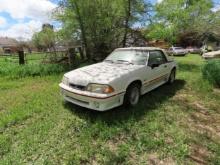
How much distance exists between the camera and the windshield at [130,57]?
5.57m

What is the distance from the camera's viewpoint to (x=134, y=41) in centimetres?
1364

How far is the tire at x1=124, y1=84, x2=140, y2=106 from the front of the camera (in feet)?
15.8

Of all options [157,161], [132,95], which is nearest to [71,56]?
[132,95]

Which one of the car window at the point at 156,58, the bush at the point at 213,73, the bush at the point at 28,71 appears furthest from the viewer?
the bush at the point at 28,71

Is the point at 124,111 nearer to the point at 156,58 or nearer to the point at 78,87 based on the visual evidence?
the point at 78,87

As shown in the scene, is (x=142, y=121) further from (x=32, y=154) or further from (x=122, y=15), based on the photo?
(x=122, y=15)

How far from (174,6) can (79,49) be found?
22.2 ft

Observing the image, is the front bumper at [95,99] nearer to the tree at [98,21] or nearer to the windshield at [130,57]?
the windshield at [130,57]

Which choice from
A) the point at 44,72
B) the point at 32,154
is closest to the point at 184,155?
the point at 32,154

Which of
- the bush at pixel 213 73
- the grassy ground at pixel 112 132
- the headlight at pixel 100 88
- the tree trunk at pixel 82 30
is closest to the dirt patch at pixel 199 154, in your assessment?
the grassy ground at pixel 112 132

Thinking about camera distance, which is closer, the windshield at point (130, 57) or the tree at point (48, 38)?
the windshield at point (130, 57)

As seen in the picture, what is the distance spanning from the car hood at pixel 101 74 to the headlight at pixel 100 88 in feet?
0.28

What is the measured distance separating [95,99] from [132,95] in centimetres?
114

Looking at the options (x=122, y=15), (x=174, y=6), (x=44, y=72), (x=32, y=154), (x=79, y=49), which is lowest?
(x=32, y=154)
